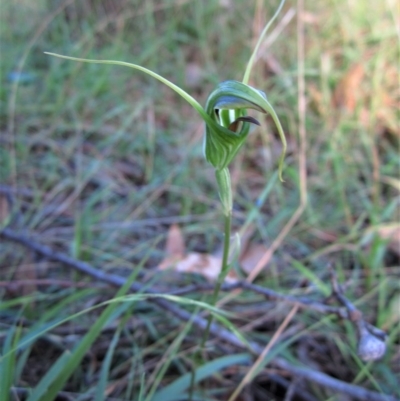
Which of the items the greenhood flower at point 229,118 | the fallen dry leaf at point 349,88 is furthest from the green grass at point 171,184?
the greenhood flower at point 229,118

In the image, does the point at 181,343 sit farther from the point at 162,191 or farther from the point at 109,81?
the point at 109,81

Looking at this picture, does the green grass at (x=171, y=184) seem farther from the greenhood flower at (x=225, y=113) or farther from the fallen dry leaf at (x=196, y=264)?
the greenhood flower at (x=225, y=113)

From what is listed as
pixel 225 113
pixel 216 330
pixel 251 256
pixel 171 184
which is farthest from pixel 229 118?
pixel 171 184

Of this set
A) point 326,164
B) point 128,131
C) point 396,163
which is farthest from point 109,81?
point 396,163

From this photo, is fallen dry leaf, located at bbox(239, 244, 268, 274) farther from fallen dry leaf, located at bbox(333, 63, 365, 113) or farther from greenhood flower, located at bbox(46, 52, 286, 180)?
fallen dry leaf, located at bbox(333, 63, 365, 113)

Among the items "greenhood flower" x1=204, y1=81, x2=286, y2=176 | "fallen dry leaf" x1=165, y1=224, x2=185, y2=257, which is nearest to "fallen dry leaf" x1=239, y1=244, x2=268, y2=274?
"fallen dry leaf" x1=165, y1=224, x2=185, y2=257

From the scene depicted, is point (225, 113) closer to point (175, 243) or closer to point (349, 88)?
point (175, 243)
